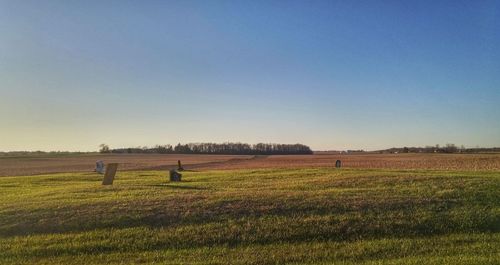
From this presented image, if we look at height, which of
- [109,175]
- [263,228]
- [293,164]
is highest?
[109,175]

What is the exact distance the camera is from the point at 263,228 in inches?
502

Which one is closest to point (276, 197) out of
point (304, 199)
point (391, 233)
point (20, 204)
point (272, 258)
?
point (304, 199)

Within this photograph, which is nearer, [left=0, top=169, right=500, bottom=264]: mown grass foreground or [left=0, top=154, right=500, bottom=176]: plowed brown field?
[left=0, top=169, right=500, bottom=264]: mown grass foreground

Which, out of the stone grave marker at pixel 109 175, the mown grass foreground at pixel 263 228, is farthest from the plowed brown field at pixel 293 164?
the mown grass foreground at pixel 263 228

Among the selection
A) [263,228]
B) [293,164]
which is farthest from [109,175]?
[293,164]

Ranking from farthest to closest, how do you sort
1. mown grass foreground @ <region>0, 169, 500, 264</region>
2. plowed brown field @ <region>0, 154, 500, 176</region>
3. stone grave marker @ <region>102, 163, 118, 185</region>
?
plowed brown field @ <region>0, 154, 500, 176</region>
stone grave marker @ <region>102, 163, 118, 185</region>
mown grass foreground @ <region>0, 169, 500, 264</region>

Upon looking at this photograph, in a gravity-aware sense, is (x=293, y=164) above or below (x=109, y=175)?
below

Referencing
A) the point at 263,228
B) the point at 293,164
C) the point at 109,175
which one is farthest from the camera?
the point at 293,164

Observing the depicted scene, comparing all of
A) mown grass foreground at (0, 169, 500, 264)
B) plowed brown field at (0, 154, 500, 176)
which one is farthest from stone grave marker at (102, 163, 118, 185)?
plowed brown field at (0, 154, 500, 176)

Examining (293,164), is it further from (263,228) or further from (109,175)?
(263,228)

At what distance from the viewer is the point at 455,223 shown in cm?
1323

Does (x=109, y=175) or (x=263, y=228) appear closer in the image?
(x=263, y=228)

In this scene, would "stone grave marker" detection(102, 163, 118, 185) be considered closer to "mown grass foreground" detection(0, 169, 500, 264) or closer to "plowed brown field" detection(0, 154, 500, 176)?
"mown grass foreground" detection(0, 169, 500, 264)

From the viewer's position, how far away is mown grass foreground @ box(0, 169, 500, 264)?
415 inches
